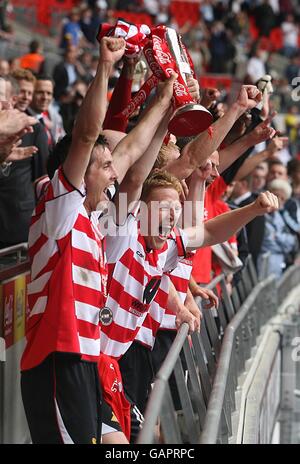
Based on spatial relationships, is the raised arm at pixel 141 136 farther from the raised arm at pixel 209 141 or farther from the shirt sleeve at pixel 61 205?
the raised arm at pixel 209 141

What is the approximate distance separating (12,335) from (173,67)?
168cm

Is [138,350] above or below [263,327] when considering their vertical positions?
above

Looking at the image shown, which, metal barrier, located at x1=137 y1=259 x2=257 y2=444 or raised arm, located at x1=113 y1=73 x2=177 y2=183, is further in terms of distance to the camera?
raised arm, located at x1=113 y1=73 x2=177 y2=183

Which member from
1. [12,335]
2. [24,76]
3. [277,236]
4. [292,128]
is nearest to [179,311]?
[12,335]

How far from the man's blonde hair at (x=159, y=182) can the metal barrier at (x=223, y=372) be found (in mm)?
576

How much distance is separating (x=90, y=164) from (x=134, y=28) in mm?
768

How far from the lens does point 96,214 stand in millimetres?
3660

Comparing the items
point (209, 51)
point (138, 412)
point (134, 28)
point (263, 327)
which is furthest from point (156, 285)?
point (209, 51)

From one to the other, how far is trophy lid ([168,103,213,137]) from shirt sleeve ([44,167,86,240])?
59cm

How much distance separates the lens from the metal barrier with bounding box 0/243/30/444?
4762 millimetres

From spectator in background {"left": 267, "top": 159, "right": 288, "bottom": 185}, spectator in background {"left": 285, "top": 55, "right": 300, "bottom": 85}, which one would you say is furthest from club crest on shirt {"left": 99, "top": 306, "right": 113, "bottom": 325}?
spectator in background {"left": 285, "top": 55, "right": 300, "bottom": 85}

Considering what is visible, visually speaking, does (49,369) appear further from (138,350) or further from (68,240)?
(138,350)

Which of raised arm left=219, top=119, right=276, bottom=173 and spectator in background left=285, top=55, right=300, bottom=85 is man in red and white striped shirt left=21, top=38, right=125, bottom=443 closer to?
raised arm left=219, top=119, right=276, bottom=173

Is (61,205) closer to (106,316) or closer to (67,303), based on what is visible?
(67,303)
